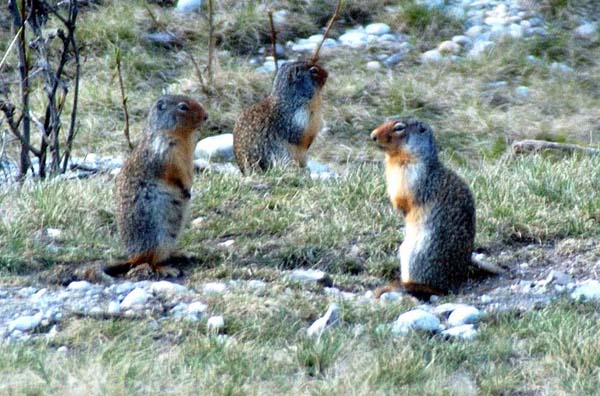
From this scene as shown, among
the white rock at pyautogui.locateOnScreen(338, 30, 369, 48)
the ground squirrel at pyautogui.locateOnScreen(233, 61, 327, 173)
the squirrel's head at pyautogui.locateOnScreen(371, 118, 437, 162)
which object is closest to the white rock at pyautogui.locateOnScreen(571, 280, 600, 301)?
the squirrel's head at pyautogui.locateOnScreen(371, 118, 437, 162)

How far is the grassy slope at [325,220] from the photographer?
5180 mm

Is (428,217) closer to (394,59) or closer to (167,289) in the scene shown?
(167,289)

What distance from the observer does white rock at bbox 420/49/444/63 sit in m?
12.5

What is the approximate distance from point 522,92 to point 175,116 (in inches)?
222

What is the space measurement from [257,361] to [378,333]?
0.67m

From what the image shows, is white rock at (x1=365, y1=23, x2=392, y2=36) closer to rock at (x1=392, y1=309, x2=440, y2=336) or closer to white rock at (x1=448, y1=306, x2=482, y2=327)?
white rock at (x1=448, y1=306, x2=482, y2=327)

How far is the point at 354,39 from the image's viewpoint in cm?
1292

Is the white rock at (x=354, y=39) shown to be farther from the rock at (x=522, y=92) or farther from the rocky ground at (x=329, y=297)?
the rocky ground at (x=329, y=297)

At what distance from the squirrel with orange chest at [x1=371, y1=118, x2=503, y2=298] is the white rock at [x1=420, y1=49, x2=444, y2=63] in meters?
5.78

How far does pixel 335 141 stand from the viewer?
1131cm

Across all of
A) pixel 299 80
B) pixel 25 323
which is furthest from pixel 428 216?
pixel 299 80

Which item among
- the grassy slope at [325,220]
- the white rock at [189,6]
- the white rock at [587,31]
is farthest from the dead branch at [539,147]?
the white rock at [189,6]

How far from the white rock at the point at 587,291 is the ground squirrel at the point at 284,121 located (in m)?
3.13

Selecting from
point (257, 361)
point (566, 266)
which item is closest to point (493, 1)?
point (566, 266)
